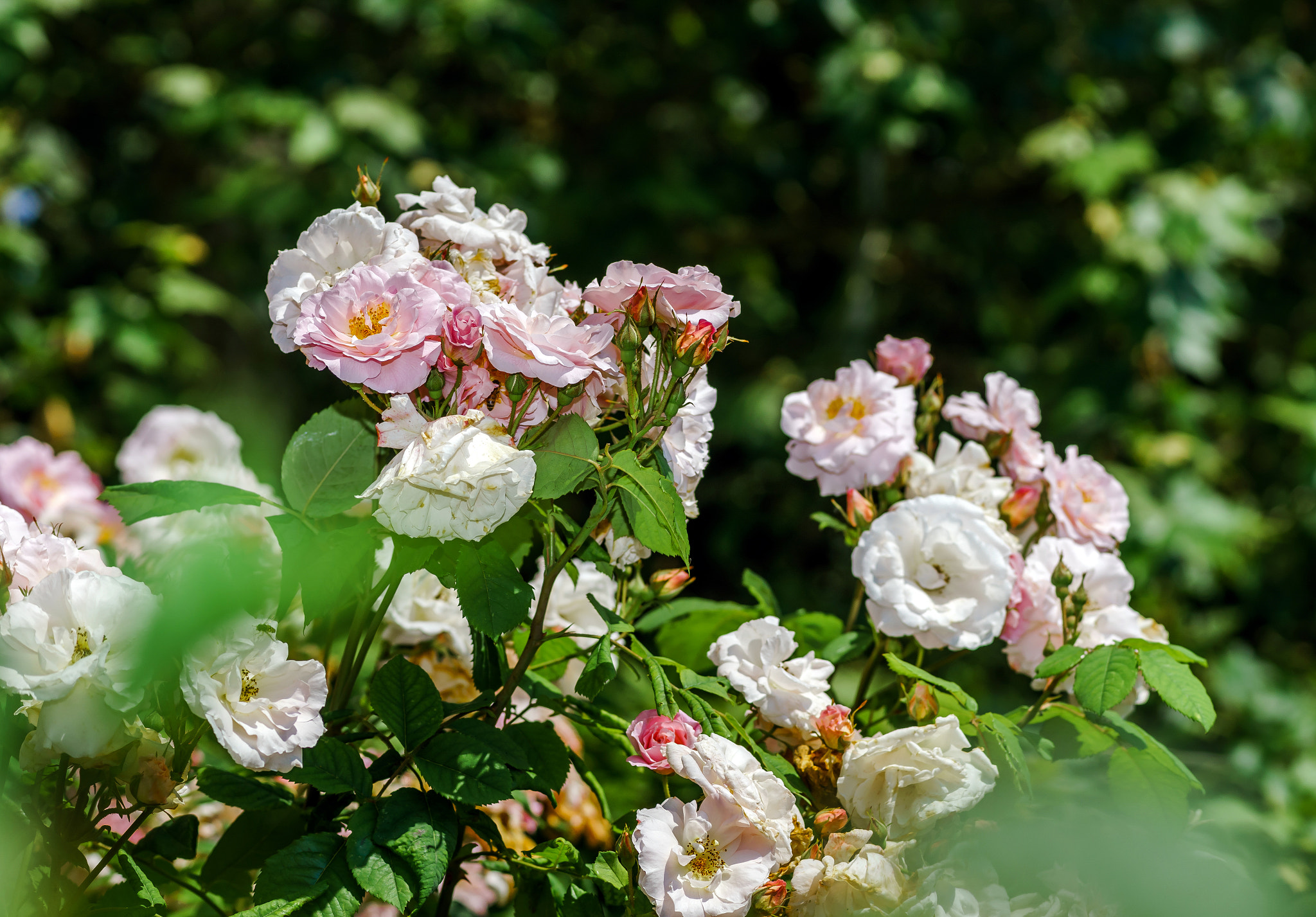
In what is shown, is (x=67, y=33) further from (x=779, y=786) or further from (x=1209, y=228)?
(x=779, y=786)

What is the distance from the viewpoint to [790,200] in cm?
329

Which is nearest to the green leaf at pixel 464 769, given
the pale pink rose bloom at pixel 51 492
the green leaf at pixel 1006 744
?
the green leaf at pixel 1006 744

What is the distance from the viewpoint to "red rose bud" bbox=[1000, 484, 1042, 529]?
616mm

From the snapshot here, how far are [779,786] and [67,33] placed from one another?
10.6 feet

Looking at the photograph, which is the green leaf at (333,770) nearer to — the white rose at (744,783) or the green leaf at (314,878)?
the green leaf at (314,878)

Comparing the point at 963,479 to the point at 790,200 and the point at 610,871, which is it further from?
the point at 790,200

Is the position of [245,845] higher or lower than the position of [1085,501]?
lower

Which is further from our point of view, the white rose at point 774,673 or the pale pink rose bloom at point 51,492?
the pale pink rose bloom at point 51,492

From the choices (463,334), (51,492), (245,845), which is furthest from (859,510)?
(51,492)

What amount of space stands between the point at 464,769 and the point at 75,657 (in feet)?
0.53

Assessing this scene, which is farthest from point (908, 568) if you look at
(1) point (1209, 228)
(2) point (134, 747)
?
(1) point (1209, 228)

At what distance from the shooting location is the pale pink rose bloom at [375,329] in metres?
0.43

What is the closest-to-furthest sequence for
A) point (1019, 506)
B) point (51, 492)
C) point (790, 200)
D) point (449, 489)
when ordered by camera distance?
point (449, 489) < point (1019, 506) < point (51, 492) < point (790, 200)

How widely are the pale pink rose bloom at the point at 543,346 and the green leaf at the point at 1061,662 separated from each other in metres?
Result: 0.27
